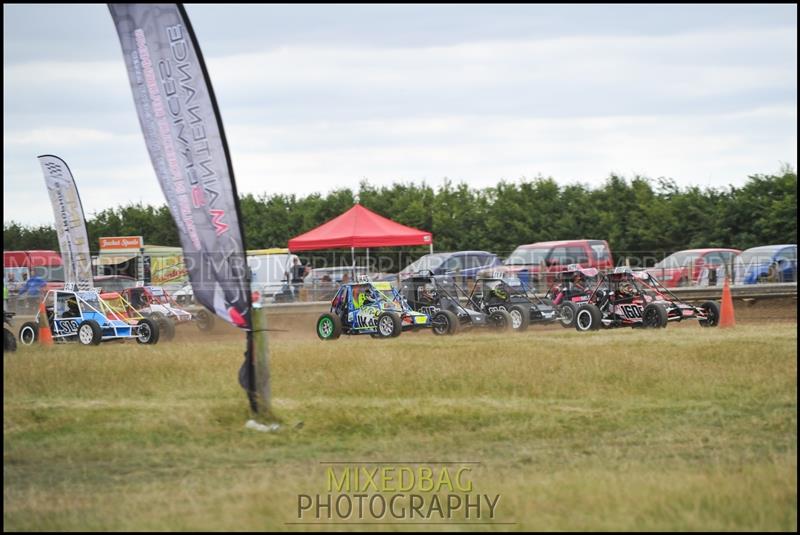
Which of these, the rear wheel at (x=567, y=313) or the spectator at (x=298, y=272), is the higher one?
the spectator at (x=298, y=272)

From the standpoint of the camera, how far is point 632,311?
18641 millimetres

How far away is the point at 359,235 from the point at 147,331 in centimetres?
1012

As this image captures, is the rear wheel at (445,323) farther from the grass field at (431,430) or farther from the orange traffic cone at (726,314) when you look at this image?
the orange traffic cone at (726,314)

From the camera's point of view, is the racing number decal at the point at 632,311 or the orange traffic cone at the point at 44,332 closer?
the racing number decal at the point at 632,311

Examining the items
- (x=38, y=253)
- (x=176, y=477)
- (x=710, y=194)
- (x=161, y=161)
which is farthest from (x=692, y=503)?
(x=38, y=253)

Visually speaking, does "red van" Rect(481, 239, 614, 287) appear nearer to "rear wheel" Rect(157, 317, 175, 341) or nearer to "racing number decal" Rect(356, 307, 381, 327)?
"racing number decal" Rect(356, 307, 381, 327)

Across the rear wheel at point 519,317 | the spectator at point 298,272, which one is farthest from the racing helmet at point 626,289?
the spectator at point 298,272

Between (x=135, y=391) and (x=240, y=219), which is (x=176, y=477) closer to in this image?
(x=240, y=219)

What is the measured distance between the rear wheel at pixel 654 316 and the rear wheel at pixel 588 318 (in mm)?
899

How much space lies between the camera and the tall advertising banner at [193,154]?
33.3ft

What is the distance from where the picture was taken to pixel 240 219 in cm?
1016

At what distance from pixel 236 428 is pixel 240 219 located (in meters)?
2.19

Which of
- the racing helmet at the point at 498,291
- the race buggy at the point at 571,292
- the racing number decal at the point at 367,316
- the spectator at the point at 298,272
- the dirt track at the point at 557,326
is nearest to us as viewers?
the racing number decal at the point at 367,316

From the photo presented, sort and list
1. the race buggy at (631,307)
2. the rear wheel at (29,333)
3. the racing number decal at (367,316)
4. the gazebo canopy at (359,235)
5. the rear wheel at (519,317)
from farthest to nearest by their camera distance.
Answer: the gazebo canopy at (359,235), the rear wheel at (29,333), the rear wheel at (519,317), the racing number decal at (367,316), the race buggy at (631,307)
